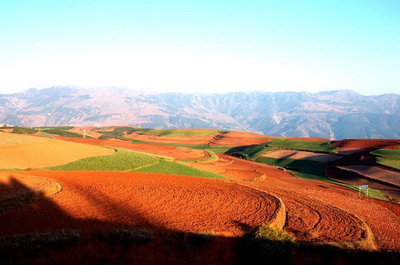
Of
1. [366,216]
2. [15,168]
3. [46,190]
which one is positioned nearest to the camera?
[46,190]

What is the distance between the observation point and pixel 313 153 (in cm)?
8400

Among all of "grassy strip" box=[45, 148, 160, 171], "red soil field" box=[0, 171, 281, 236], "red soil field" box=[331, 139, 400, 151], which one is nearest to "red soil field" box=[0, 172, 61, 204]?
"red soil field" box=[0, 171, 281, 236]

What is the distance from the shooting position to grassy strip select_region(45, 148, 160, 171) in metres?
37.9

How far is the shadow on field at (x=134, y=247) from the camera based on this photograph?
12484mm

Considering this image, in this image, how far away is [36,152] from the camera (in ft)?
132

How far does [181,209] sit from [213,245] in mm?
5976

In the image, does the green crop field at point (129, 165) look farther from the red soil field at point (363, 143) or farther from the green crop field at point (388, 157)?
the red soil field at point (363, 143)

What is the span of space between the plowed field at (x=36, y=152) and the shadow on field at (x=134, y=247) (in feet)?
66.5

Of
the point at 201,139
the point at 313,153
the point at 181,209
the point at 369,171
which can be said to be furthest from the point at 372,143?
the point at 181,209

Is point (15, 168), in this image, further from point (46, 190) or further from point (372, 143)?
point (372, 143)

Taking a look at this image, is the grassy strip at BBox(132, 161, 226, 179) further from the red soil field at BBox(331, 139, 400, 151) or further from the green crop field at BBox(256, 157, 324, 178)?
the red soil field at BBox(331, 139, 400, 151)

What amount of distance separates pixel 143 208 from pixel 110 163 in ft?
74.3

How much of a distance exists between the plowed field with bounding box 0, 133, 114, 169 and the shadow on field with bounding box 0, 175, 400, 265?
20.3 metres

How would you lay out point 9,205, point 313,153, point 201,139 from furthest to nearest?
point 201,139
point 313,153
point 9,205
